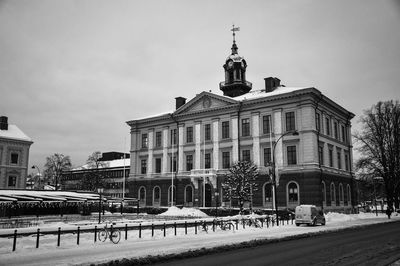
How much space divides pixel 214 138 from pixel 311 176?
53.7 feet

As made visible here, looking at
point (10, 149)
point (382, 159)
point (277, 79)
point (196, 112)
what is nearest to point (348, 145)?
point (382, 159)

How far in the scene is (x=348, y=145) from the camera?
6366 cm

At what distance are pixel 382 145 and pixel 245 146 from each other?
70.5ft

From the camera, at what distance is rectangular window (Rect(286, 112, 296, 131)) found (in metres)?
52.2

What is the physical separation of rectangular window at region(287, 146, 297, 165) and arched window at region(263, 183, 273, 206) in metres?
4.27

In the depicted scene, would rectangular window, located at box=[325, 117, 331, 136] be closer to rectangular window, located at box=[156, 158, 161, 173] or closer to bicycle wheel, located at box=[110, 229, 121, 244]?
rectangular window, located at box=[156, 158, 161, 173]

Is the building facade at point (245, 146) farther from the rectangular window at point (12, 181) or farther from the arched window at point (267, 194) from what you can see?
the rectangular window at point (12, 181)

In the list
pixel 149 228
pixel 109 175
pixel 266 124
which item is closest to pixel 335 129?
pixel 266 124

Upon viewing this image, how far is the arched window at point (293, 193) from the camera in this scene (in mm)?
50312

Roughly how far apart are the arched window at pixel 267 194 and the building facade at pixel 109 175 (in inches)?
2299

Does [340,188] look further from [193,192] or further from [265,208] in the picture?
[193,192]

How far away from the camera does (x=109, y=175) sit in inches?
4631

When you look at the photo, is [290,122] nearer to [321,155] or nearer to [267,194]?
[321,155]

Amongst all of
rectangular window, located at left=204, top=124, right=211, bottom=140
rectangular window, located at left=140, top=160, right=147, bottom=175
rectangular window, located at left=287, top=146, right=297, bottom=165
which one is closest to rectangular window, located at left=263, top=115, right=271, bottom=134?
rectangular window, located at left=287, top=146, right=297, bottom=165
